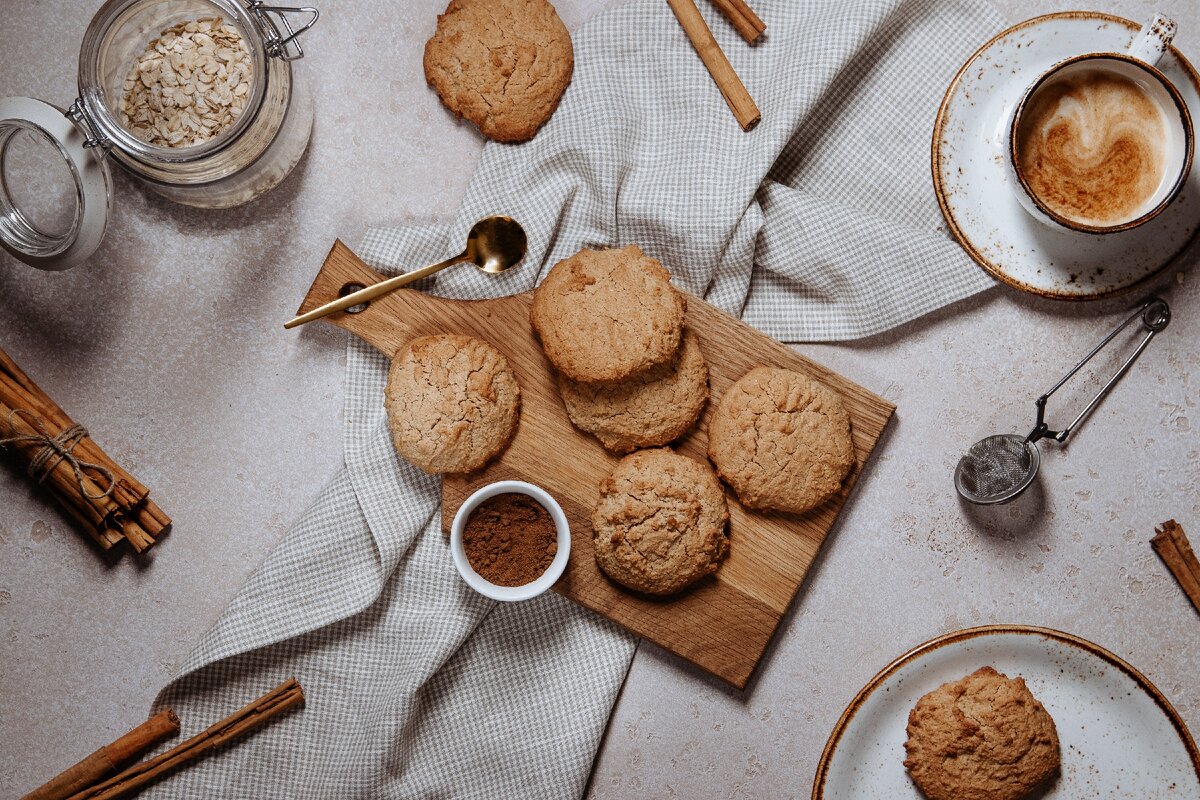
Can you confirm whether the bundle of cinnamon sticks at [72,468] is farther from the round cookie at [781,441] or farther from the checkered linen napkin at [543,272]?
the round cookie at [781,441]

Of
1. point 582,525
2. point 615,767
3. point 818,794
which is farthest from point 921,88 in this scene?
point 615,767

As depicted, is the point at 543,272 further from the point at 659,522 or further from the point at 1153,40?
the point at 1153,40

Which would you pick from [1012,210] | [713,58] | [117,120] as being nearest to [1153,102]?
[1012,210]

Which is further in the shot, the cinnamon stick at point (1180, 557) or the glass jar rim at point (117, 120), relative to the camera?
the cinnamon stick at point (1180, 557)

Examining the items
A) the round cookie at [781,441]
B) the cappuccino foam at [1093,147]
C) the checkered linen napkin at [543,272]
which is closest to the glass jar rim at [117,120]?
the checkered linen napkin at [543,272]

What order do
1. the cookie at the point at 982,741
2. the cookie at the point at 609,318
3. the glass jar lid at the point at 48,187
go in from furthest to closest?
the cookie at the point at 982,741 → the cookie at the point at 609,318 → the glass jar lid at the point at 48,187

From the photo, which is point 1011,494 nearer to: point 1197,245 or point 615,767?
point 1197,245
